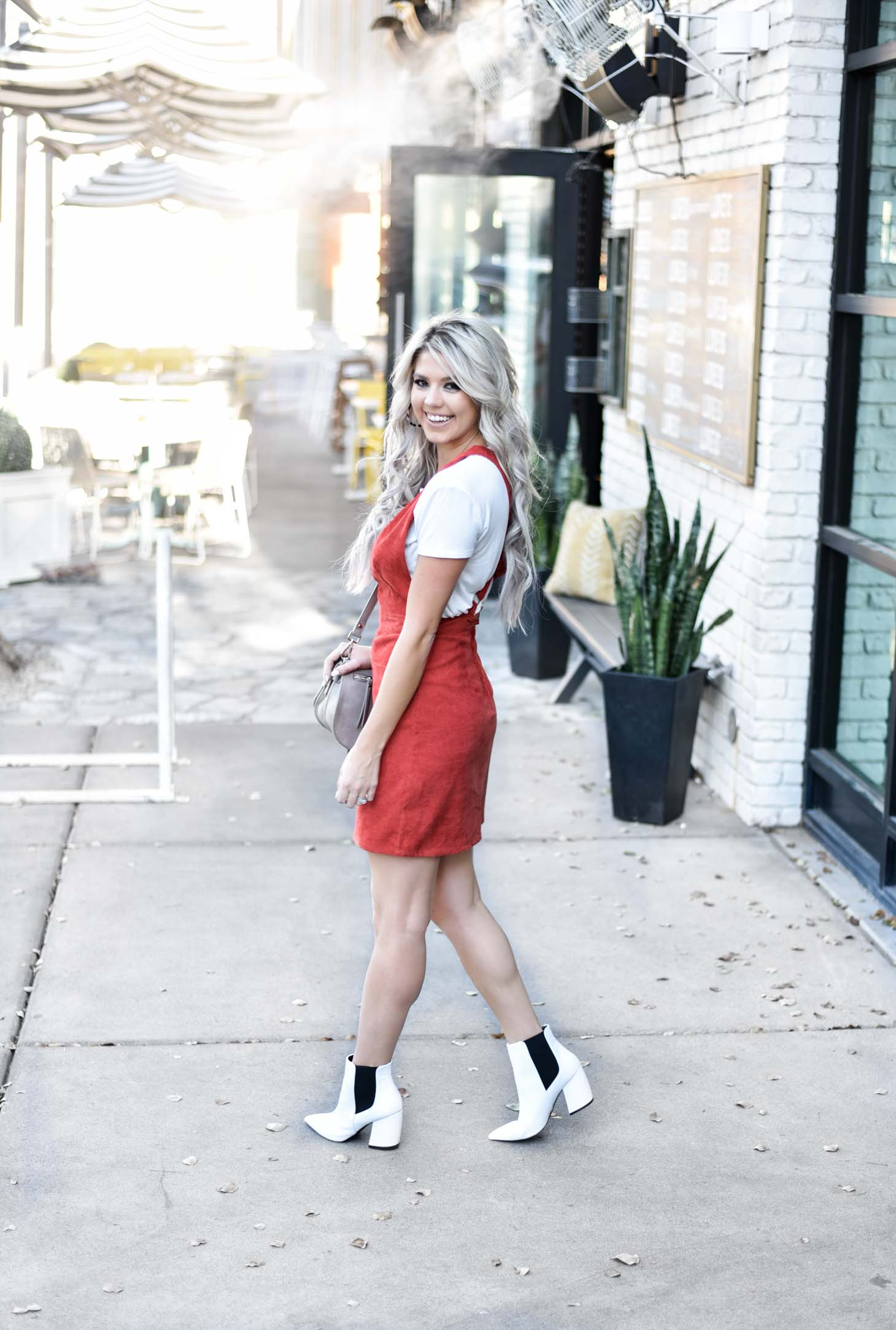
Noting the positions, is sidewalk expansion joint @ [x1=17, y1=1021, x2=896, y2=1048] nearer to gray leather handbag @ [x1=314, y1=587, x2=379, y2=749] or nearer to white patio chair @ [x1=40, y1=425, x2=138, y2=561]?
gray leather handbag @ [x1=314, y1=587, x2=379, y2=749]

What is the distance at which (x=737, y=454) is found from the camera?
5383mm

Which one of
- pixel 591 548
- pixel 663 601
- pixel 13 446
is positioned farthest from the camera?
pixel 591 548

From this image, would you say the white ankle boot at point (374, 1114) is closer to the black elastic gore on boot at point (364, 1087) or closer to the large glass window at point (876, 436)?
the black elastic gore on boot at point (364, 1087)

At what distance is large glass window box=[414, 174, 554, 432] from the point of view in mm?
8766

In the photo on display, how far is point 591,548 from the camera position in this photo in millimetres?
6844

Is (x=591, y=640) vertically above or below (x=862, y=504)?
below

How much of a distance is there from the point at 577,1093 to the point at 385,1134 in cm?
42

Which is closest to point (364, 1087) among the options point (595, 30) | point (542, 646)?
point (595, 30)

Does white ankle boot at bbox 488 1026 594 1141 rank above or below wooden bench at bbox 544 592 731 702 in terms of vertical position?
below

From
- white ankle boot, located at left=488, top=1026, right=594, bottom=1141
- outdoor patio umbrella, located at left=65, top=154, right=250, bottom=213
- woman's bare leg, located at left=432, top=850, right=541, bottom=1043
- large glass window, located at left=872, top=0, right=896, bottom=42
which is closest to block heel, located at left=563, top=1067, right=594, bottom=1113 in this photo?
white ankle boot, located at left=488, top=1026, right=594, bottom=1141

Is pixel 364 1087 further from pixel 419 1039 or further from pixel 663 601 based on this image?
pixel 663 601

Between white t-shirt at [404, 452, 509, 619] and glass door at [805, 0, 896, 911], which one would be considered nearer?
white t-shirt at [404, 452, 509, 619]

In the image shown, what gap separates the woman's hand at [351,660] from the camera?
327 cm

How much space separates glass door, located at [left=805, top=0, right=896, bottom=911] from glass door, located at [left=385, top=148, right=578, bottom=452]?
11.5ft
